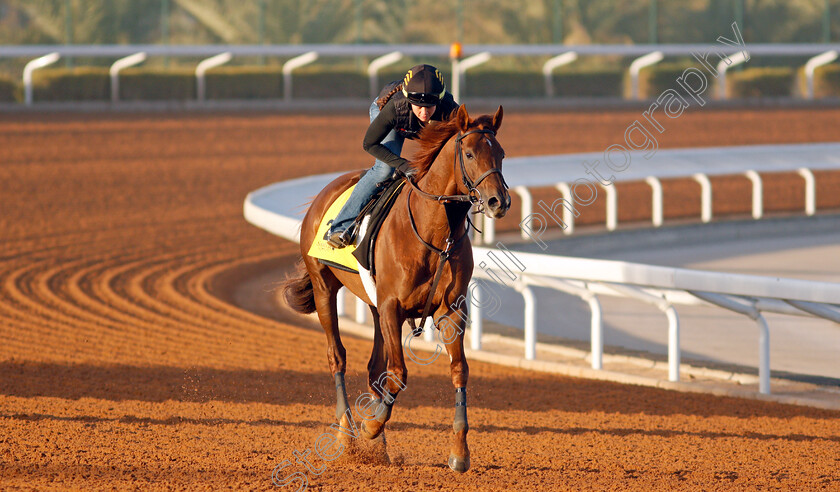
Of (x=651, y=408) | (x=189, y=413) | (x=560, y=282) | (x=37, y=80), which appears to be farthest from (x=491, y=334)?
(x=37, y=80)

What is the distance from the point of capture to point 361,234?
4.73 meters

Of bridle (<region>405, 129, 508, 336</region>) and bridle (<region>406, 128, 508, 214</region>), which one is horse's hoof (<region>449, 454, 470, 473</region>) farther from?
bridle (<region>406, 128, 508, 214</region>)

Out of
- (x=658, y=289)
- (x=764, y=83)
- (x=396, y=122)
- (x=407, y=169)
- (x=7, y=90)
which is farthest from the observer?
Answer: (x=764, y=83)

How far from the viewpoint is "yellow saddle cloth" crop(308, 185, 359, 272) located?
4934 mm

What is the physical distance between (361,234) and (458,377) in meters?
0.87

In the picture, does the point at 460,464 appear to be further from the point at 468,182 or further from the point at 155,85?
the point at 155,85

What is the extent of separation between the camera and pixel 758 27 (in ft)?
99.6

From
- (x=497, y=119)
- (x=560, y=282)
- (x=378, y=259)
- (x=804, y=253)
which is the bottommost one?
(x=804, y=253)

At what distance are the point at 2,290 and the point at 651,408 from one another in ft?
19.4

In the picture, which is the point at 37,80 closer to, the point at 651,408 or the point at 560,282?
the point at 560,282

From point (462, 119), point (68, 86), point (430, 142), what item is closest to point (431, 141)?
point (430, 142)

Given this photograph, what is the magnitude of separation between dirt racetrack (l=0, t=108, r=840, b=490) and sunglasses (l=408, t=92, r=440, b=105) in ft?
5.54

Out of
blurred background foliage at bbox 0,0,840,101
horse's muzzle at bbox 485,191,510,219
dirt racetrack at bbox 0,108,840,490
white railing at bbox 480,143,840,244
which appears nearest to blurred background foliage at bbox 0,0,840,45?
blurred background foliage at bbox 0,0,840,101

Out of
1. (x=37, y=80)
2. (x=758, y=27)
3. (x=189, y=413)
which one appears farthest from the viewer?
(x=758, y=27)
